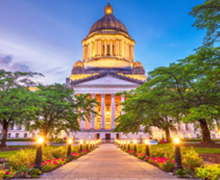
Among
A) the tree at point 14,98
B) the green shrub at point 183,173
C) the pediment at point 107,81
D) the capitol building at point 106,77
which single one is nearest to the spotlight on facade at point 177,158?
the green shrub at point 183,173

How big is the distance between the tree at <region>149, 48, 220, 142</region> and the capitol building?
34.3m

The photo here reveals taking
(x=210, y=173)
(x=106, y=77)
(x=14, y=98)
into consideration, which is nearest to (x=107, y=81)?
(x=106, y=77)

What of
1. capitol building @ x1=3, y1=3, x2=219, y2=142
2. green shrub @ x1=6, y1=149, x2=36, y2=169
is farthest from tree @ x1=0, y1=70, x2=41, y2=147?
capitol building @ x1=3, y1=3, x2=219, y2=142

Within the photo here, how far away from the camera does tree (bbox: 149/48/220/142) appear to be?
1137 centimetres

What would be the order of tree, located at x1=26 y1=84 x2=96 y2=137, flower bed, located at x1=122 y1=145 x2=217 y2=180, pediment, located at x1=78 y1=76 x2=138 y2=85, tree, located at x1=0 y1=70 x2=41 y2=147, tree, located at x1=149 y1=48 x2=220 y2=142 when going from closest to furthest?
flower bed, located at x1=122 y1=145 x2=217 y2=180 < tree, located at x1=149 y1=48 x2=220 y2=142 < tree, located at x1=0 y1=70 x2=41 y2=147 < tree, located at x1=26 y1=84 x2=96 y2=137 < pediment, located at x1=78 y1=76 x2=138 y2=85

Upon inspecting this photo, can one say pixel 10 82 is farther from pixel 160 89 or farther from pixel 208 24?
pixel 208 24

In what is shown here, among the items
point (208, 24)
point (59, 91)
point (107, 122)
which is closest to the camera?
point (208, 24)

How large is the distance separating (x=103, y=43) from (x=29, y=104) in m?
63.3

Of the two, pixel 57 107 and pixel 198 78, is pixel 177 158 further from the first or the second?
pixel 57 107

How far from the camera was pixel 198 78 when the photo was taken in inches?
661

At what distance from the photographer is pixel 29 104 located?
19.0m

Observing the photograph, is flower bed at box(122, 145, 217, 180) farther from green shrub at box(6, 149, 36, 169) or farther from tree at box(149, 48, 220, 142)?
green shrub at box(6, 149, 36, 169)

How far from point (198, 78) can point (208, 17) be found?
695cm

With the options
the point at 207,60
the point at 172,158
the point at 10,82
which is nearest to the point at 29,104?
the point at 10,82
